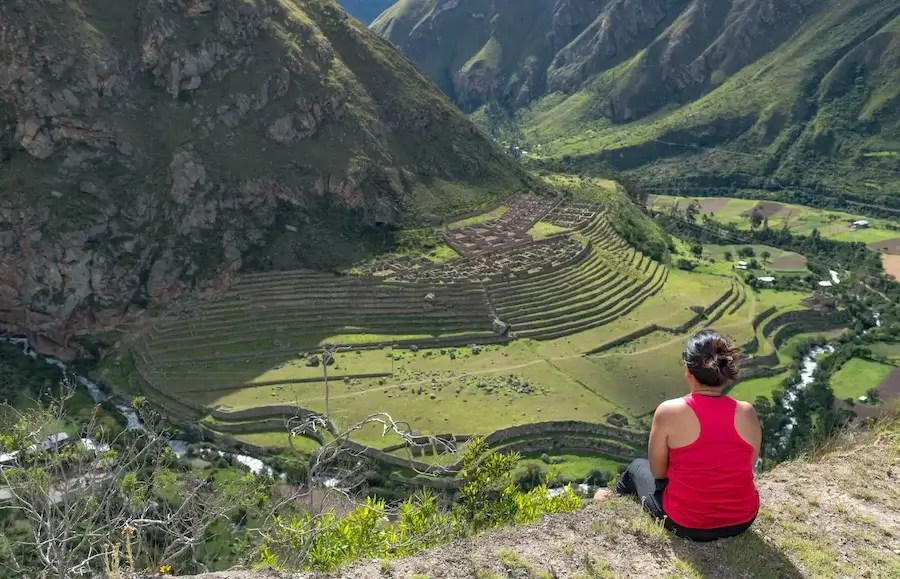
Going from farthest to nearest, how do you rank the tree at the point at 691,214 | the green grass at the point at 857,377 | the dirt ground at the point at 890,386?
the tree at the point at 691,214 < the green grass at the point at 857,377 < the dirt ground at the point at 890,386

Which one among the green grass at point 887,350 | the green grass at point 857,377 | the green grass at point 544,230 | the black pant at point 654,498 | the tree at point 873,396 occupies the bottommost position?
the green grass at point 887,350

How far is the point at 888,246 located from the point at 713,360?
9762 cm

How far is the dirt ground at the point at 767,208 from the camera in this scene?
106312mm

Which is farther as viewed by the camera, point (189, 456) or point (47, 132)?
point (47, 132)

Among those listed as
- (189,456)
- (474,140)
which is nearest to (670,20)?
(474,140)

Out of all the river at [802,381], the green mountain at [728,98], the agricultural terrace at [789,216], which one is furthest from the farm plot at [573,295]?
the green mountain at [728,98]

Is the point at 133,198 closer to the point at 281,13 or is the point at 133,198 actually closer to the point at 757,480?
the point at 281,13

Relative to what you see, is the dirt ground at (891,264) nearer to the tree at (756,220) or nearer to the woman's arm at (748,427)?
the tree at (756,220)

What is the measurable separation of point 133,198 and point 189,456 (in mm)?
31504

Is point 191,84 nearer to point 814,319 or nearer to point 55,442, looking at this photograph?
point 55,442

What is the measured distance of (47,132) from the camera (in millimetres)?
58500

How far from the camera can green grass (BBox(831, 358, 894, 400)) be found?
4935 centimetres

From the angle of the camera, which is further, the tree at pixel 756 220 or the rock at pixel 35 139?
the tree at pixel 756 220

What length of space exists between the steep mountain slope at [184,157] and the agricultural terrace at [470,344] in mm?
6466
